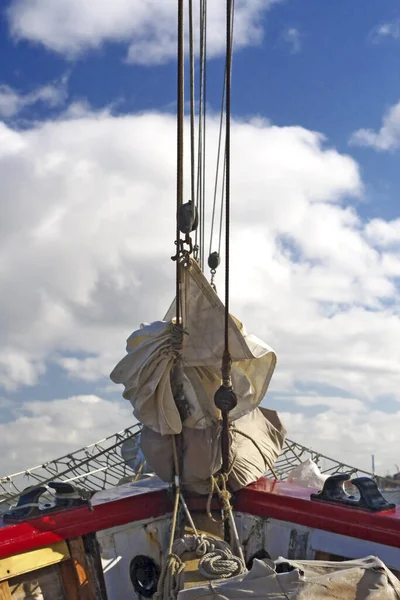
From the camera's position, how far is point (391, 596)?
3707mm

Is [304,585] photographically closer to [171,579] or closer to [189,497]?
[171,579]

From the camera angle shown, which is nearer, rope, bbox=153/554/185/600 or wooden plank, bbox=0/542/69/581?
rope, bbox=153/554/185/600

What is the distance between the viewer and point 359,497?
555cm

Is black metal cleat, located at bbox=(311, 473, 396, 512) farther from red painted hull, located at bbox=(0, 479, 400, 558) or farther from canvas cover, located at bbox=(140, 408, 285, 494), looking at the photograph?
canvas cover, located at bbox=(140, 408, 285, 494)

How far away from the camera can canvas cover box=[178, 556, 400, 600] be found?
3.64 metres

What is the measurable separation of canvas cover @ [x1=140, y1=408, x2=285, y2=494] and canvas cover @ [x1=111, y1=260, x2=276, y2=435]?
0.13m

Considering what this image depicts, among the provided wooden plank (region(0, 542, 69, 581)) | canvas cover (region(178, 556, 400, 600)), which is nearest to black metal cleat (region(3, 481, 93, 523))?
wooden plank (region(0, 542, 69, 581))

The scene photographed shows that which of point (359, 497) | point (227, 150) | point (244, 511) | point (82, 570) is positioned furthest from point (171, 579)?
point (227, 150)

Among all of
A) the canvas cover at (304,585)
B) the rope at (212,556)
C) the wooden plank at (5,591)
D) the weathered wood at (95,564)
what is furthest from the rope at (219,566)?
the wooden plank at (5,591)

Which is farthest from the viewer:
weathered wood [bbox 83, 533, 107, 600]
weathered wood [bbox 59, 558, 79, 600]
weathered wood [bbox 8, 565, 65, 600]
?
weathered wood [bbox 83, 533, 107, 600]

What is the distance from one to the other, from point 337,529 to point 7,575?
2283 mm

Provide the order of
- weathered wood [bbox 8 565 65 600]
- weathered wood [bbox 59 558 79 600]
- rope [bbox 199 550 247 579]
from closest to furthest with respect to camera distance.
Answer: rope [bbox 199 550 247 579], weathered wood [bbox 8 565 65 600], weathered wood [bbox 59 558 79 600]

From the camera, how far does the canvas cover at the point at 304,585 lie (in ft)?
12.0

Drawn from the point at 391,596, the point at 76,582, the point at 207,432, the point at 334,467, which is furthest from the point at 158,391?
the point at 334,467
